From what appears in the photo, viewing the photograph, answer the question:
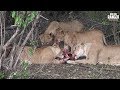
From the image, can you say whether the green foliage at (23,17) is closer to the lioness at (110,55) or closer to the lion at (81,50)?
the lion at (81,50)

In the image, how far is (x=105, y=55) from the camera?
596 cm

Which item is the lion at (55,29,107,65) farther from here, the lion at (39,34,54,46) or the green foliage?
the green foliage

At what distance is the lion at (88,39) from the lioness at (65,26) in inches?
6.2

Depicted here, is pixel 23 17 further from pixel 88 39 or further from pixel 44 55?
pixel 88 39

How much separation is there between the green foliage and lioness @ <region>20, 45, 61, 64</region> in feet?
1.93

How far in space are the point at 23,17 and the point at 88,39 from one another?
110cm

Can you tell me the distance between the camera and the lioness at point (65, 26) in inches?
238

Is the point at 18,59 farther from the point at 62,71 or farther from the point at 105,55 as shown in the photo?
the point at 105,55

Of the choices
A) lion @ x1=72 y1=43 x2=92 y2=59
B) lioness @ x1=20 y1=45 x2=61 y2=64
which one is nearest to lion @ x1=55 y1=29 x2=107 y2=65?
lion @ x1=72 y1=43 x2=92 y2=59

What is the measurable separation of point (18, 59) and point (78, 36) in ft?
2.65

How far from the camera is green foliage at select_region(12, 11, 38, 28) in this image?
496 centimetres

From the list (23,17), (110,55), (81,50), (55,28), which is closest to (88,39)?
(81,50)
